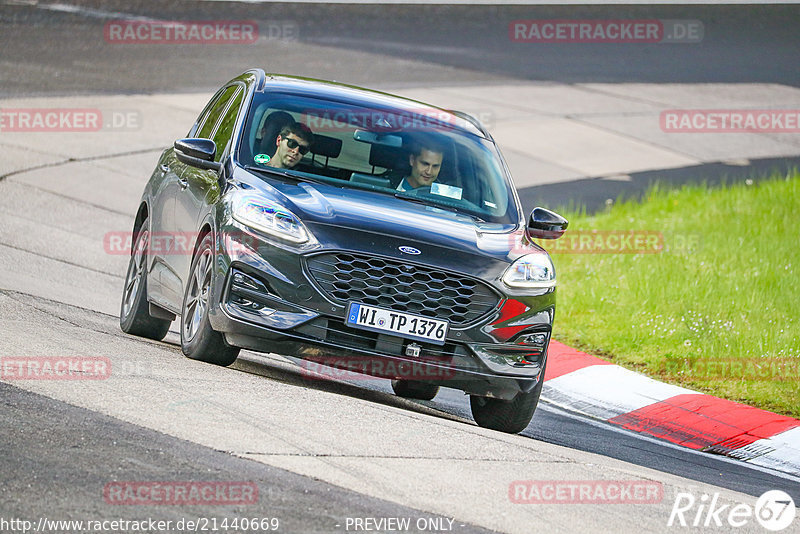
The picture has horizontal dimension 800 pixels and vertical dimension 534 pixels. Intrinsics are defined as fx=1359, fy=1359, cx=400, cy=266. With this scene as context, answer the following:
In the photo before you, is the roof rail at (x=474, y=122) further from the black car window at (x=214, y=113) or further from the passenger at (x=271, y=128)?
the black car window at (x=214, y=113)

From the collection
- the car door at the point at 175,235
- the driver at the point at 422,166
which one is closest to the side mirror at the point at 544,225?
the driver at the point at 422,166

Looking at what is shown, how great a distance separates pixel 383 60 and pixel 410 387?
16152 mm

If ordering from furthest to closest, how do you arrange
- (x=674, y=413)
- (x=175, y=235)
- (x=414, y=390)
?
1. (x=674, y=413)
2. (x=414, y=390)
3. (x=175, y=235)

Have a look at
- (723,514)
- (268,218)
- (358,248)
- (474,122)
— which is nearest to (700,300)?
(474,122)

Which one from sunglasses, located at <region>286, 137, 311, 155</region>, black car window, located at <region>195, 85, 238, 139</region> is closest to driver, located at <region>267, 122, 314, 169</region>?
sunglasses, located at <region>286, 137, 311, 155</region>

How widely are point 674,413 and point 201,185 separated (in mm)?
3723

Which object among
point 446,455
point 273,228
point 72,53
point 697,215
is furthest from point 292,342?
point 72,53

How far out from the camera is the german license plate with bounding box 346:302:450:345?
24.6 ft

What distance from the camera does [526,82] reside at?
81.2 feet

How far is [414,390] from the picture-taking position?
9445 millimetres

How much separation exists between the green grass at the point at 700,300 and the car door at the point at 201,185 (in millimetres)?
3859

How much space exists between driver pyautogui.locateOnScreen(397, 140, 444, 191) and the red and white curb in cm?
224

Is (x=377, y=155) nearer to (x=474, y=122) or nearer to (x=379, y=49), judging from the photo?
(x=474, y=122)

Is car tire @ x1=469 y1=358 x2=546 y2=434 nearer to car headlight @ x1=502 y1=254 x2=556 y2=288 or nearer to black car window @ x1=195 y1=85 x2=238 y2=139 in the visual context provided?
car headlight @ x1=502 y1=254 x2=556 y2=288
